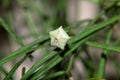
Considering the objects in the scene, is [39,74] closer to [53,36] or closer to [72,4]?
[53,36]

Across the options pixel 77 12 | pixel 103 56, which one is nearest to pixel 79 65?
pixel 77 12

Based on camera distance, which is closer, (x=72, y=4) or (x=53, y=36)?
(x=53, y=36)

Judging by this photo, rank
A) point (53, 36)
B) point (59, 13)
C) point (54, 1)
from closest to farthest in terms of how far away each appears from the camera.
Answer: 1. point (53, 36)
2. point (59, 13)
3. point (54, 1)

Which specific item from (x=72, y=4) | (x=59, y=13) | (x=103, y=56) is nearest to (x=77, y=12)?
(x=72, y=4)

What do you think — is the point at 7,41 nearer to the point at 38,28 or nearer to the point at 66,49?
the point at 38,28

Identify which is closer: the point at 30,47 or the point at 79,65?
the point at 30,47

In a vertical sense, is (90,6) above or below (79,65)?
above

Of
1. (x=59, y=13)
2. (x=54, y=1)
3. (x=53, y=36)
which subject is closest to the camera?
(x=53, y=36)

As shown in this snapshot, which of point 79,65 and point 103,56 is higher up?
point 103,56
